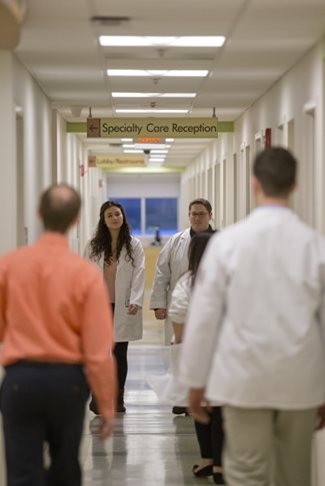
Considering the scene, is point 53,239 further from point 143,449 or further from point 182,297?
point 143,449

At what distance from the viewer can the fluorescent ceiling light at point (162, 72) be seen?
9.25 metres

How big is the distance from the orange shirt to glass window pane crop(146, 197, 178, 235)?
122 ft

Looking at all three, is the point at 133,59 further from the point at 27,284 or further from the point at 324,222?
the point at 27,284

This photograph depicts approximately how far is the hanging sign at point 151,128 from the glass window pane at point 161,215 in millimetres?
28937

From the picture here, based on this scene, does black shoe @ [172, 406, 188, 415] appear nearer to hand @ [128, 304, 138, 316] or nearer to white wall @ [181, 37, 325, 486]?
hand @ [128, 304, 138, 316]

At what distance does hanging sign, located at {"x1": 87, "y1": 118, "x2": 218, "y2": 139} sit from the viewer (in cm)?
1195

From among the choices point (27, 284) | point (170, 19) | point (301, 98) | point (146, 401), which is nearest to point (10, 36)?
point (170, 19)

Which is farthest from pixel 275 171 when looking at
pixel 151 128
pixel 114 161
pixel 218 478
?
pixel 114 161

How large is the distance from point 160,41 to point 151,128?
4.45 m

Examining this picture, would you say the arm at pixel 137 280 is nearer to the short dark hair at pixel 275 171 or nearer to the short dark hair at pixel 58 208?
the short dark hair at pixel 58 208

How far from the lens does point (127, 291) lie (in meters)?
8.70

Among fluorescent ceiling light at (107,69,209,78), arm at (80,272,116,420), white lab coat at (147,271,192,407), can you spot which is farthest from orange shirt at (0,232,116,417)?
fluorescent ceiling light at (107,69,209,78)

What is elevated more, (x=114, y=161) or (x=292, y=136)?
(x=114, y=161)

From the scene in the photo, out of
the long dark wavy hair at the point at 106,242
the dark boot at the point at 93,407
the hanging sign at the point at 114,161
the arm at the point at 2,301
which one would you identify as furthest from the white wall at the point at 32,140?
the hanging sign at the point at 114,161
